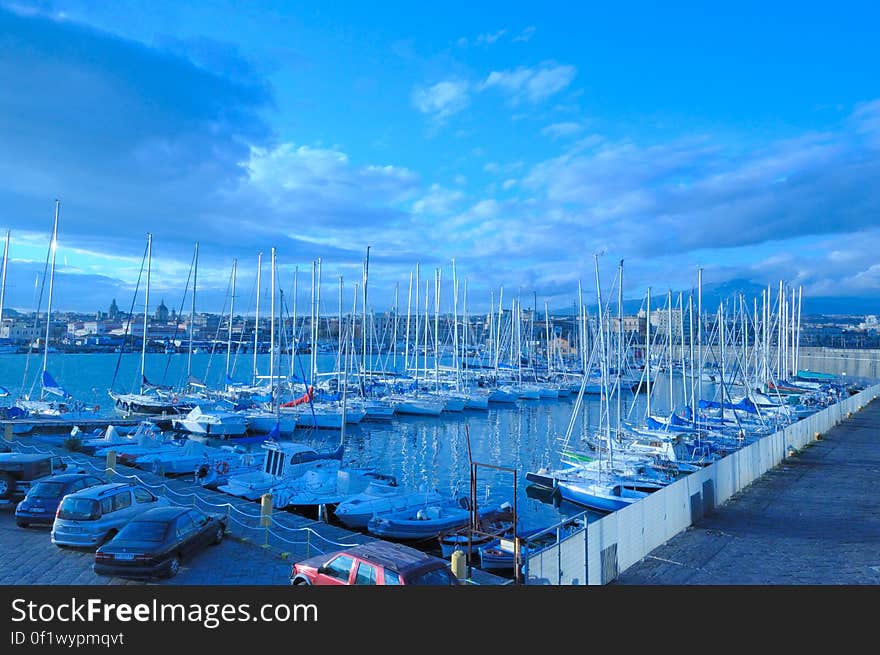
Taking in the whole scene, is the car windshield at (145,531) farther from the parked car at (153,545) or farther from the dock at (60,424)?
the dock at (60,424)

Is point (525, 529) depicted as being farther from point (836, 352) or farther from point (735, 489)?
point (836, 352)

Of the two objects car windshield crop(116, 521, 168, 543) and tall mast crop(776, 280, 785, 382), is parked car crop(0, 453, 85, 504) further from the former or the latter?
tall mast crop(776, 280, 785, 382)

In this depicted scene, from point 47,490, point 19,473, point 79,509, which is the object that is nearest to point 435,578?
point 79,509

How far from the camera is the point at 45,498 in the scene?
13539 millimetres

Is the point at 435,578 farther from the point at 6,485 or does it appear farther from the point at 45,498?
the point at 6,485

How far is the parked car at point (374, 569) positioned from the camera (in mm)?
8609

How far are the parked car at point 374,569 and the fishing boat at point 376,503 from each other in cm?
955

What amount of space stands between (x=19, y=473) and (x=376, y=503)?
10237mm

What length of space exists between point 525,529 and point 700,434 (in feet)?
65.9

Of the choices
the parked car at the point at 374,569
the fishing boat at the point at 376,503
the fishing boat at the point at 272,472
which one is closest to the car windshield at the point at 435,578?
the parked car at the point at 374,569

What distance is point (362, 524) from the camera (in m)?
19.0

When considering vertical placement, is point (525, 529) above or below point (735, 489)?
below
